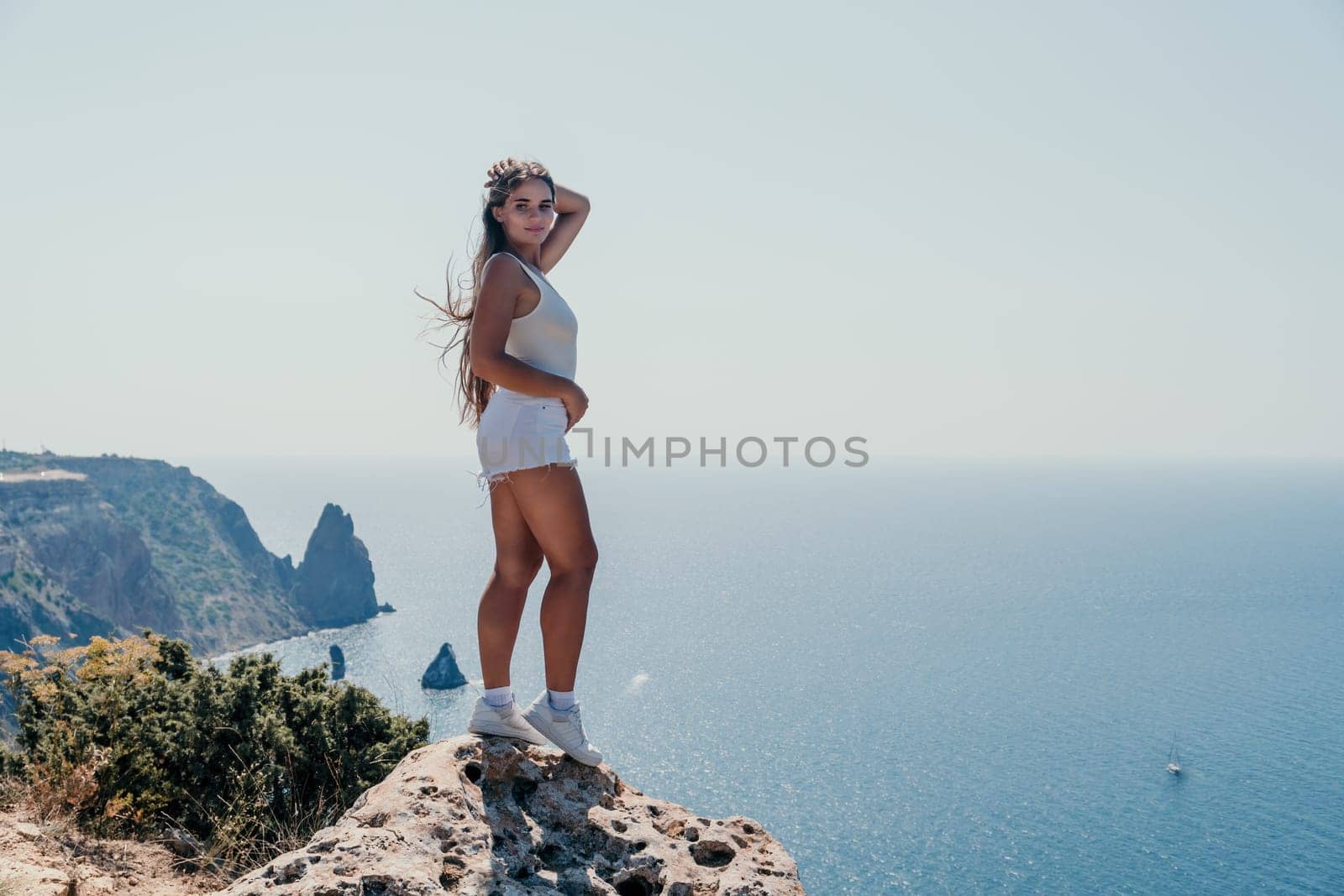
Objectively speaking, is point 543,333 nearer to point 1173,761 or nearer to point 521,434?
point 521,434

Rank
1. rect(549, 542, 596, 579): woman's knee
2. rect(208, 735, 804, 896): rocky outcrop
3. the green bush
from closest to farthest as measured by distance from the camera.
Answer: rect(208, 735, 804, 896): rocky outcrop → rect(549, 542, 596, 579): woman's knee → the green bush

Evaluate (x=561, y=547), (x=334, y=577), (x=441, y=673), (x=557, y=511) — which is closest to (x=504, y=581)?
(x=561, y=547)

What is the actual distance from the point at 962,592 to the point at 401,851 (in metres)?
97.4

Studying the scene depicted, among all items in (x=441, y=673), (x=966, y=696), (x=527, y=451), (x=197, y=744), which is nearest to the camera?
(x=527, y=451)

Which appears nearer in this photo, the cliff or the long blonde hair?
the long blonde hair

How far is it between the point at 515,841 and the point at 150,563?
289 feet

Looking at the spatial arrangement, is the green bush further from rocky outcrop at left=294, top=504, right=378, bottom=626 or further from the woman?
rocky outcrop at left=294, top=504, right=378, bottom=626

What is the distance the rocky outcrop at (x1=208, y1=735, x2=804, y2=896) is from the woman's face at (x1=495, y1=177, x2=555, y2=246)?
2.15m

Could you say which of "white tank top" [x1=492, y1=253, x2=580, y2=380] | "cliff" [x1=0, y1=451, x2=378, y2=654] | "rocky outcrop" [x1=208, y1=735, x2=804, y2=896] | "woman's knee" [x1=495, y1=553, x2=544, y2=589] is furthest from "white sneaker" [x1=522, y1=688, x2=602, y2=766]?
"cliff" [x1=0, y1=451, x2=378, y2=654]

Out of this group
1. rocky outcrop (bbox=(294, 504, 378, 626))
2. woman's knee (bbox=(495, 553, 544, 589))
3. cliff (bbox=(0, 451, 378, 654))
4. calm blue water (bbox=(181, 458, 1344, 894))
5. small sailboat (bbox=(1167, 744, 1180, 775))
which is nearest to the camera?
woman's knee (bbox=(495, 553, 544, 589))

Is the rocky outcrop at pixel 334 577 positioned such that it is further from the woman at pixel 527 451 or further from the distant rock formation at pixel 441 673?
the woman at pixel 527 451

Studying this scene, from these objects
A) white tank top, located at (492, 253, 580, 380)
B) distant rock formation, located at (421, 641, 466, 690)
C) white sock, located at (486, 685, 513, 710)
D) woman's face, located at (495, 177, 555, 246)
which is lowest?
distant rock formation, located at (421, 641, 466, 690)

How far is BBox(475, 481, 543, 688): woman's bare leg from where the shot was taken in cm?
355

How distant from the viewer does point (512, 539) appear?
11.7ft
